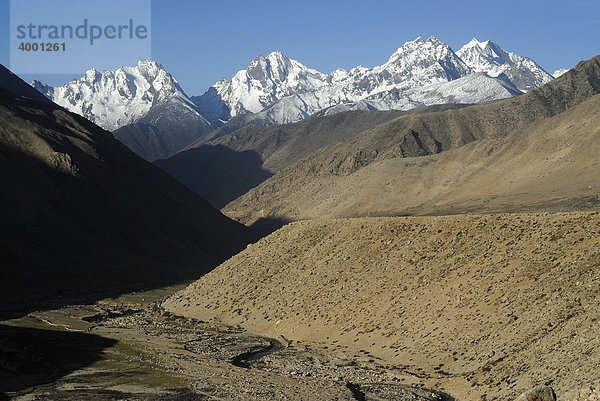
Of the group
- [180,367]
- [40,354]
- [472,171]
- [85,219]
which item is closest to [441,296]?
[180,367]

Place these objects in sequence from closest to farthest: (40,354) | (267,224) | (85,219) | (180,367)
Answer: (180,367), (40,354), (85,219), (267,224)

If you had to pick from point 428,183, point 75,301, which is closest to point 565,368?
point 75,301

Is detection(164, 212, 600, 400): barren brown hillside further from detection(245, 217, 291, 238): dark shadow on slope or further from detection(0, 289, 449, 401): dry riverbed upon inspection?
detection(245, 217, 291, 238): dark shadow on slope

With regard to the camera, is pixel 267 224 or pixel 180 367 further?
pixel 267 224

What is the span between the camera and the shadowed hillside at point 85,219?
280 feet

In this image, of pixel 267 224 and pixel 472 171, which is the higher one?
pixel 472 171

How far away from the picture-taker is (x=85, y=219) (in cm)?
10250

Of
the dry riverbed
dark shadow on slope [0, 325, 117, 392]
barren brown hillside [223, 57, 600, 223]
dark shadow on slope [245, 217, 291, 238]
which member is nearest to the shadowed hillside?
dark shadow on slope [245, 217, 291, 238]

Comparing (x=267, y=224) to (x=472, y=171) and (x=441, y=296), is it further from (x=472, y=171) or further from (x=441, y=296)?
(x=441, y=296)

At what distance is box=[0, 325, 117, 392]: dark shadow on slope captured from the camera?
119ft

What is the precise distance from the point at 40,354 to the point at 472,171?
100m

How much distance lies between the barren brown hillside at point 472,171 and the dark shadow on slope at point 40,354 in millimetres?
63799

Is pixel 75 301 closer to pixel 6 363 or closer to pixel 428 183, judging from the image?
pixel 6 363

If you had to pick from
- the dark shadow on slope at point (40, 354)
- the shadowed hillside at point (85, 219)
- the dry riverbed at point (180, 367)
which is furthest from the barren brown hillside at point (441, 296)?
the shadowed hillside at point (85, 219)
